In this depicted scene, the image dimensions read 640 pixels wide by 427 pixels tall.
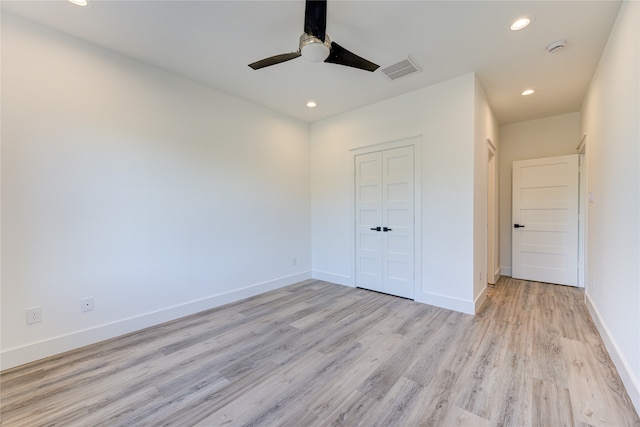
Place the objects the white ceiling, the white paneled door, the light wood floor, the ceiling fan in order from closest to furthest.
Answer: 1. the light wood floor
2. the ceiling fan
3. the white ceiling
4. the white paneled door

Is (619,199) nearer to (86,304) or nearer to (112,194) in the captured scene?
(112,194)

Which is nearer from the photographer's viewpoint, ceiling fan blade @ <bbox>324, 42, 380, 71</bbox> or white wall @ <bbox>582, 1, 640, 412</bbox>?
white wall @ <bbox>582, 1, 640, 412</bbox>

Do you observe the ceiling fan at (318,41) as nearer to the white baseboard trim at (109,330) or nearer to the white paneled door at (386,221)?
the white paneled door at (386,221)

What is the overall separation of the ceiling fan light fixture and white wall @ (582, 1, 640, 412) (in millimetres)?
2057

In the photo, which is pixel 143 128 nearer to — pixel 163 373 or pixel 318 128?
pixel 163 373

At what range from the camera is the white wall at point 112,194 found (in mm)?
2182

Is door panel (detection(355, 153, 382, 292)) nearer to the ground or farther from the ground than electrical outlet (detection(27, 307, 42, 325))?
farther from the ground

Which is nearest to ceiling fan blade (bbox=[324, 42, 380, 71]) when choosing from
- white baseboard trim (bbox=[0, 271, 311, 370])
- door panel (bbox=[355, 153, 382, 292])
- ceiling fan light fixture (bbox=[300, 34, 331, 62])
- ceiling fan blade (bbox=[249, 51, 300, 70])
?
ceiling fan light fixture (bbox=[300, 34, 331, 62])

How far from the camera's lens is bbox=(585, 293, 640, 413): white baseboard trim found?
1647 mm

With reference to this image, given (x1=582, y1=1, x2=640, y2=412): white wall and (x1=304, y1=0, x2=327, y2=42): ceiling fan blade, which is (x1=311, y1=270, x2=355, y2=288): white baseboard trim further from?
(x1=304, y1=0, x2=327, y2=42): ceiling fan blade

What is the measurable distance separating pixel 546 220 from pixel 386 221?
9.43 feet

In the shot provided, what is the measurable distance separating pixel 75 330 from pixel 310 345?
2.17m

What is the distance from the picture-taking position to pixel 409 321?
296 centimetres

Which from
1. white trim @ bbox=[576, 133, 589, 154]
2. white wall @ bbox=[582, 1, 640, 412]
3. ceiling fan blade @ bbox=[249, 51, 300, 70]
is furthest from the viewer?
white trim @ bbox=[576, 133, 589, 154]
